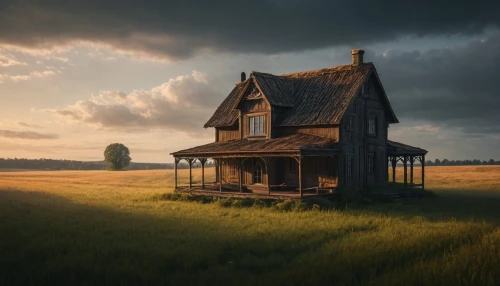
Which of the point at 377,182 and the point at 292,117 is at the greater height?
the point at 292,117

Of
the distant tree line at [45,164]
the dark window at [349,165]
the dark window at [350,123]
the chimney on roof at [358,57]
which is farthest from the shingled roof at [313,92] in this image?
the distant tree line at [45,164]

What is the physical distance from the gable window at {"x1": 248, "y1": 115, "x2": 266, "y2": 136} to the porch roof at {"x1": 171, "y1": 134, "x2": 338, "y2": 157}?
0.68 metres

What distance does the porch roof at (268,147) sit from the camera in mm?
26992

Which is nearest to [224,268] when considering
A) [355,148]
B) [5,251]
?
[5,251]

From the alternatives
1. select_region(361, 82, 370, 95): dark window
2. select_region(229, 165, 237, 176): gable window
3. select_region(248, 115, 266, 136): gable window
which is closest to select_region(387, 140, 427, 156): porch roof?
select_region(361, 82, 370, 95): dark window

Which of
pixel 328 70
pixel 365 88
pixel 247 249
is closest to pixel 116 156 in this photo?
pixel 328 70

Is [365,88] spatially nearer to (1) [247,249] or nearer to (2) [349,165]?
(2) [349,165]

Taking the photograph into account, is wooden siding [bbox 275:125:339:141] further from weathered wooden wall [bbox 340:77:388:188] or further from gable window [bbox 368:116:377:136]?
gable window [bbox 368:116:377:136]

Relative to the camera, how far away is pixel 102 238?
52.6ft

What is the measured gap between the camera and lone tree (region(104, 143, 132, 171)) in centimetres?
11519

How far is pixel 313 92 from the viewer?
112 feet

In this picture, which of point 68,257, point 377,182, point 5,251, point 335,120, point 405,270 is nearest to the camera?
point 405,270

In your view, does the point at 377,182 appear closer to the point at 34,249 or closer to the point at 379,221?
the point at 379,221

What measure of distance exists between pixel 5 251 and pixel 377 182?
26626 millimetres
